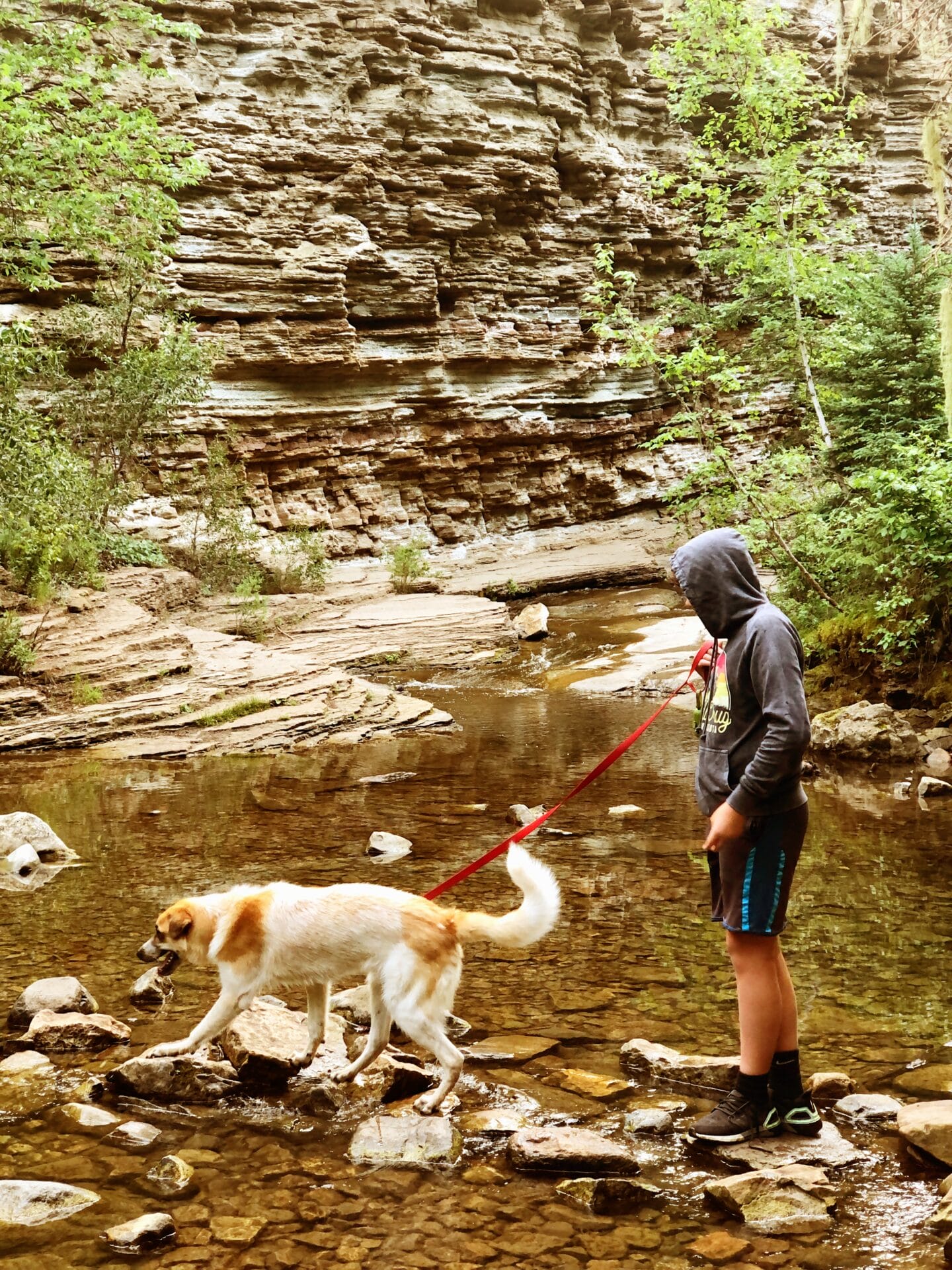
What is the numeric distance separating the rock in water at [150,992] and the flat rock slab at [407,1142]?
170 centimetres

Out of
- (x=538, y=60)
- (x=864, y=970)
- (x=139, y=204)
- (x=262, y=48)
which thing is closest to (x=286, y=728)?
(x=864, y=970)

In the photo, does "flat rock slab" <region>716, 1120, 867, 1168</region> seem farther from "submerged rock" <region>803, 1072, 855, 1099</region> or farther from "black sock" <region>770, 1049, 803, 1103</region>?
Result: "submerged rock" <region>803, 1072, 855, 1099</region>

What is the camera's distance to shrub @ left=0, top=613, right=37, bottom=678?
13516 millimetres

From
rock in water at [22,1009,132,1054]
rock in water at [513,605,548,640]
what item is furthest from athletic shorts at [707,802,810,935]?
rock in water at [513,605,548,640]

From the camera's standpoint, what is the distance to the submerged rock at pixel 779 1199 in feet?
10.1

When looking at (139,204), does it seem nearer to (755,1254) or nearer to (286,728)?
(286,728)

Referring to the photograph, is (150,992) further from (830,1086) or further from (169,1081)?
(830,1086)

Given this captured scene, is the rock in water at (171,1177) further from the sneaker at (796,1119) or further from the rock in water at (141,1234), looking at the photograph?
the sneaker at (796,1119)

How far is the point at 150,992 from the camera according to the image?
16.3 ft

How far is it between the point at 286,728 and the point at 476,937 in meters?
9.95

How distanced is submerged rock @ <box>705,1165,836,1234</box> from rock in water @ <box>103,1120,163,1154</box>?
2027mm

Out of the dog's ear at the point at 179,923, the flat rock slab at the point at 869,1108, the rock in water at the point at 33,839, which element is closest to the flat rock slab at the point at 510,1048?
the flat rock slab at the point at 869,1108

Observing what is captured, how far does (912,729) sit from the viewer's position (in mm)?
11625

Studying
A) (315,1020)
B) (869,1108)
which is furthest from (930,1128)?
(315,1020)
